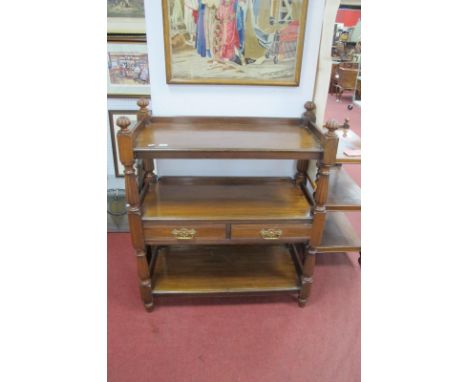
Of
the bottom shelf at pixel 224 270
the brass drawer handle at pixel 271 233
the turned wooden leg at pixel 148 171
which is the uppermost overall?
the turned wooden leg at pixel 148 171

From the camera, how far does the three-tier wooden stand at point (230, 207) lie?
4.52 ft

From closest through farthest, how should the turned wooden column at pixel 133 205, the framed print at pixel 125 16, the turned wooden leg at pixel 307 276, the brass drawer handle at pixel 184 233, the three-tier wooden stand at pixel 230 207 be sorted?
the turned wooden column at pixel 133 205 → the three-tier wooden stand at pixel 230 207 → the brass drawer handle at pixel 184 233 → the turned wooden leg at pixel 307 276 → the framed print at pixel 125 16

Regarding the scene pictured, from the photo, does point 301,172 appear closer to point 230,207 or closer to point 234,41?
point 230,207

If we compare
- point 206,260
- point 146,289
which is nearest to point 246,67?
point 206,260

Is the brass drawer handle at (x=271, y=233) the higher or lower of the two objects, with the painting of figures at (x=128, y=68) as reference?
lower

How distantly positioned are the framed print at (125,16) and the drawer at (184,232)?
5.01 feet

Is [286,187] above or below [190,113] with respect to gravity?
below

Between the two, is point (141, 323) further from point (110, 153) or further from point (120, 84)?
point (120, 84)

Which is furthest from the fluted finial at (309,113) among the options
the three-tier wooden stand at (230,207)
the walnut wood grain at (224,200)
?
the walnut wood grain at (224,200)

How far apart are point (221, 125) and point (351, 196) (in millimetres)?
873

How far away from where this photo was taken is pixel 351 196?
1.83 metres

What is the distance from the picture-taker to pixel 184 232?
1.49 m

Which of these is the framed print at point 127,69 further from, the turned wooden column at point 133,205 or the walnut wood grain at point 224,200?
the turned wooden column at point 133,205
